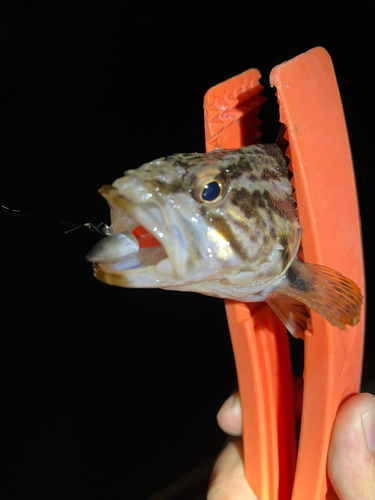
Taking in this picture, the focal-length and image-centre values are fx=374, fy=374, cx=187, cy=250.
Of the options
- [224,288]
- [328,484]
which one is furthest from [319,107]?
[328,484]

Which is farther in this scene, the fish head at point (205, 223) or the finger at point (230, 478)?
the finger at point (230, 478)

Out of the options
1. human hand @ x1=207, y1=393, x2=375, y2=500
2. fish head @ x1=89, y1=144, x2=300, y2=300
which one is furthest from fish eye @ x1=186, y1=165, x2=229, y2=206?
human hand @ x1=207, y1=393, x2=375, y2=500

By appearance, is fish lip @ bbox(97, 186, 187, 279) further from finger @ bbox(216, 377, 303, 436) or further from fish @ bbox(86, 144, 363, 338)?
finger @ bbox(216, 377, 303, 436)

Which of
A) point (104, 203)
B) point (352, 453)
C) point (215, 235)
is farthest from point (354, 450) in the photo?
point (104, 203)

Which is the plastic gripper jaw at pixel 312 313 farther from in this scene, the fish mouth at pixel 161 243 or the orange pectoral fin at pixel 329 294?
the fish mouth at pixel 161 243

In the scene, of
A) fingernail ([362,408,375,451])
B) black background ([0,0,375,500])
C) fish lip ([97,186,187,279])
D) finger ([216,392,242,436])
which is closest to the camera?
Answer: fish lip ([97,186,187,279])

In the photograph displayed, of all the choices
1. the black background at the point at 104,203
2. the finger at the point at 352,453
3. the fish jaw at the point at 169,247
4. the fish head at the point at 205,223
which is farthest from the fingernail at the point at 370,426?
the black background at the point at 104,203

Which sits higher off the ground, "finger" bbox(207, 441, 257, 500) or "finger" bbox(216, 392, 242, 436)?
"finger" bbox(216, 392, 242, 436)
